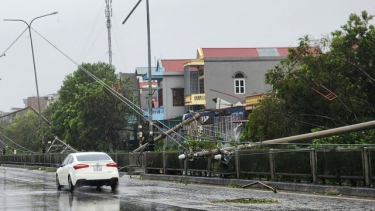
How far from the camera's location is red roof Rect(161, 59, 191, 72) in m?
71.7

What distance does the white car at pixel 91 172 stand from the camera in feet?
80.3

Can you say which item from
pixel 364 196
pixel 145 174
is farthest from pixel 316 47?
pixel 364 196

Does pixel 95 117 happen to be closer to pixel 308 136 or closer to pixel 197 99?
pixel 197 99

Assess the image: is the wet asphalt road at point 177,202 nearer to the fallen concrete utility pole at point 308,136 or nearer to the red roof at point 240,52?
the fallen concrete utility pole at point 308,136

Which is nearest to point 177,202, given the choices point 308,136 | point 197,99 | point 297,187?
point 297,187

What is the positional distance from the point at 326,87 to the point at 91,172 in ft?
53.4

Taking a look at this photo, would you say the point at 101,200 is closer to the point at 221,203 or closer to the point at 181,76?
the point at 221,203

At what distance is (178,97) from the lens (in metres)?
69.4

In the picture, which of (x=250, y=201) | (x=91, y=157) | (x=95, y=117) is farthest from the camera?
(x=95, y=117)

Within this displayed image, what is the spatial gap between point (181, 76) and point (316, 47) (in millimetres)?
32192

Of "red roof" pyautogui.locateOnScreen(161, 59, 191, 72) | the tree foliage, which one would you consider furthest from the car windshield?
"red roof" pyautogui.locateOnScreen(161, 59, 191, 72)

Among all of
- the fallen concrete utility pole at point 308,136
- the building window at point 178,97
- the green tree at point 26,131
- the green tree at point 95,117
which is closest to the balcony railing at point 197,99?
the building window at point 178,97

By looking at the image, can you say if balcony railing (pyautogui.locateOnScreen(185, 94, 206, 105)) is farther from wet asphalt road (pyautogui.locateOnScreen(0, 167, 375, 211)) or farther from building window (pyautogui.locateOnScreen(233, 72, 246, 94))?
wet asphalt road (pyautogui.locateOnScreen(0, 167, 375, 211))

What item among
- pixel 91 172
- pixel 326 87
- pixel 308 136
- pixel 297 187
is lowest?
pixel 297 187
